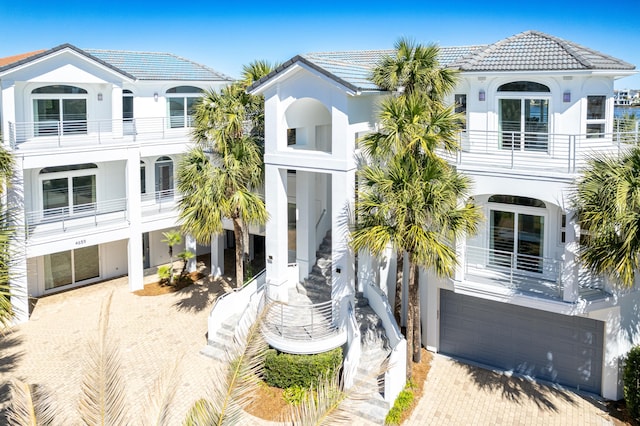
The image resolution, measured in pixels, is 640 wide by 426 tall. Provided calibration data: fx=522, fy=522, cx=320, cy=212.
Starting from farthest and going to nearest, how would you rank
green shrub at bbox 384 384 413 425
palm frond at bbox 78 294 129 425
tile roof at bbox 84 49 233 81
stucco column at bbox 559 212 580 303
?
tile roof at bbox 84 49 233 81
stucco column at bbox 559 212 580 303
green shrub at bbox 384 384 413 425
palm frond at bbox 78 294 129 425

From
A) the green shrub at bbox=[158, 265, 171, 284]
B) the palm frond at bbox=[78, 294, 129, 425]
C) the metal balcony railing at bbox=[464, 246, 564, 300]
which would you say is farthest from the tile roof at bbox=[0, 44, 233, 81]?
the palm frond at bbox=[78, 294, 129, 425]

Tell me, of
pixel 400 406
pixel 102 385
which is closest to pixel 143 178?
pixel 400 406

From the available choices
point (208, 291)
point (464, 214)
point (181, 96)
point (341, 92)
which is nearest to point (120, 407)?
point (464, 214)

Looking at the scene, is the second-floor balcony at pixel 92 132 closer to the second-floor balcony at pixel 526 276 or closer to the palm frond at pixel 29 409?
the second-floor balcony at pixel 526 276

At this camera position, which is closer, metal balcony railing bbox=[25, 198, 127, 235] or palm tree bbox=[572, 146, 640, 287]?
palm tree bbox=[572, 146, 640, 287]

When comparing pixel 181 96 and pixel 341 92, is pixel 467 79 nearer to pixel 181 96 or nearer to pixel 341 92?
pixel 341 92

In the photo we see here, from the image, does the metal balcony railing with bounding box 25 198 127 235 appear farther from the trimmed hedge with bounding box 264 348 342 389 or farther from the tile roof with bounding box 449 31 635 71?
the tile roof with bounding box 449 31 635 71
